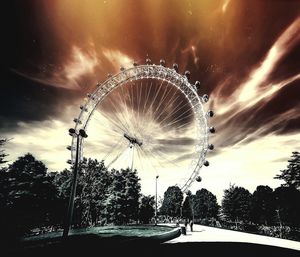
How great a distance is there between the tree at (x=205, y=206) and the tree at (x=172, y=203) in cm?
1120

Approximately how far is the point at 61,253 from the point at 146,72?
75.0ft

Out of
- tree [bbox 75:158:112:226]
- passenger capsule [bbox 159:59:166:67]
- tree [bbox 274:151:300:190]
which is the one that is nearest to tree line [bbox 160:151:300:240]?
tree [bbox 274:151:300:190]

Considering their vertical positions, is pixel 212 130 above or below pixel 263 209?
above

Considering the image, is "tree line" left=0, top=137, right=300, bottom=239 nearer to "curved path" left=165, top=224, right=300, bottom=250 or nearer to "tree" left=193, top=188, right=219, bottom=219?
"curved path" left=165, top=224, right=300, bottom=250

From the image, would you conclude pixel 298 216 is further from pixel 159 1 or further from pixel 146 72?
pixel 159 1

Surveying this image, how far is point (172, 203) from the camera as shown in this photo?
108812mm

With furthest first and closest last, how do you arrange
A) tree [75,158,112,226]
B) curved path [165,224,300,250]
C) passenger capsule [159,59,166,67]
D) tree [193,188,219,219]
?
tree [193,188,219,219] < tree [75,158,112,226] < passenger capsule [159,59,166,67] < curved path [165,224,300,250]

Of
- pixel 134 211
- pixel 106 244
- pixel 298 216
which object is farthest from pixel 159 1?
pixel 298 216

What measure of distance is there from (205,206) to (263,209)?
36772 mm

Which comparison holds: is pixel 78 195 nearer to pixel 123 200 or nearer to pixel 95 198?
pixel 95 198

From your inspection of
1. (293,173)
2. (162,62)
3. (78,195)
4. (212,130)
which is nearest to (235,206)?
(293,173)

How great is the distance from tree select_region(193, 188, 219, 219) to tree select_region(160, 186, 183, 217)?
11.2 m

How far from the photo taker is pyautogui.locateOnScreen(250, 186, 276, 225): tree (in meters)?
72.3

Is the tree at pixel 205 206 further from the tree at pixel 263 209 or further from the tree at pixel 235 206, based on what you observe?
the tree at pixel 263 209
